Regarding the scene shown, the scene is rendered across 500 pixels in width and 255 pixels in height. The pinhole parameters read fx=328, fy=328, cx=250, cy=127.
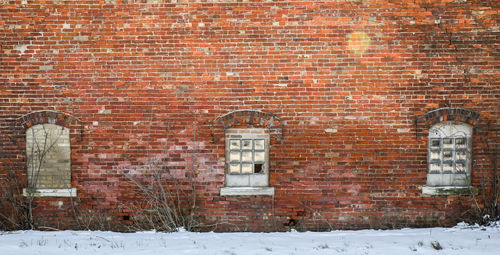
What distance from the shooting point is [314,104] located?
20.4 feet

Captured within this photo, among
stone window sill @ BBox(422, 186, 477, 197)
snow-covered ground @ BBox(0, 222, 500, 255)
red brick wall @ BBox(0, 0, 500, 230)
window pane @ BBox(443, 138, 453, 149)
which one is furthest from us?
window pane @ BBox(443, 138, 453, 149)

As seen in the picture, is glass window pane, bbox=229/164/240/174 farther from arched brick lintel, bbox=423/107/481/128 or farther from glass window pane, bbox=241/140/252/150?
arched brick lintel, bbox=423/107/481/128

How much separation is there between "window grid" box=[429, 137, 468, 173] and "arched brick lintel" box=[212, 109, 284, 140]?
3007 millimetres

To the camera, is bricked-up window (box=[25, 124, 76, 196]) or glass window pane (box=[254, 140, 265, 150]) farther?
glass window pane (box=[254, 140, 265, 150])

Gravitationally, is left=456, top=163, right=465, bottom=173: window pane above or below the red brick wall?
below

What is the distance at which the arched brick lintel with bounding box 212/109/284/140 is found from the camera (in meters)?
6.16

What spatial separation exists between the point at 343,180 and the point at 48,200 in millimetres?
5687

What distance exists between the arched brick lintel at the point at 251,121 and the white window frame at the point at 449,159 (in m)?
2.95

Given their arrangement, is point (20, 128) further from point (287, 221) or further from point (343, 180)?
point (343, 180)

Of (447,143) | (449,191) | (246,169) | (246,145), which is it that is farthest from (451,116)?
(246,169)

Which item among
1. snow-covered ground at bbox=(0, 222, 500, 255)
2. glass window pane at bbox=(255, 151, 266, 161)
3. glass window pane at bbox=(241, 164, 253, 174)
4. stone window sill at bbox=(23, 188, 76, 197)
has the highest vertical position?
glass window pane at bbox=(255, 151, 266, 161)

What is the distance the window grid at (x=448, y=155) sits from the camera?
6.33m

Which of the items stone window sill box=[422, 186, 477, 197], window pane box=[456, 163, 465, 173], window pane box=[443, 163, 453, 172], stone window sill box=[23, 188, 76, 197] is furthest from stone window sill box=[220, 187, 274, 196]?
window pane box=[456, 163, 465, 173]

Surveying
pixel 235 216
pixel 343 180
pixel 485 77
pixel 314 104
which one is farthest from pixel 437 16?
pixel 235 216
